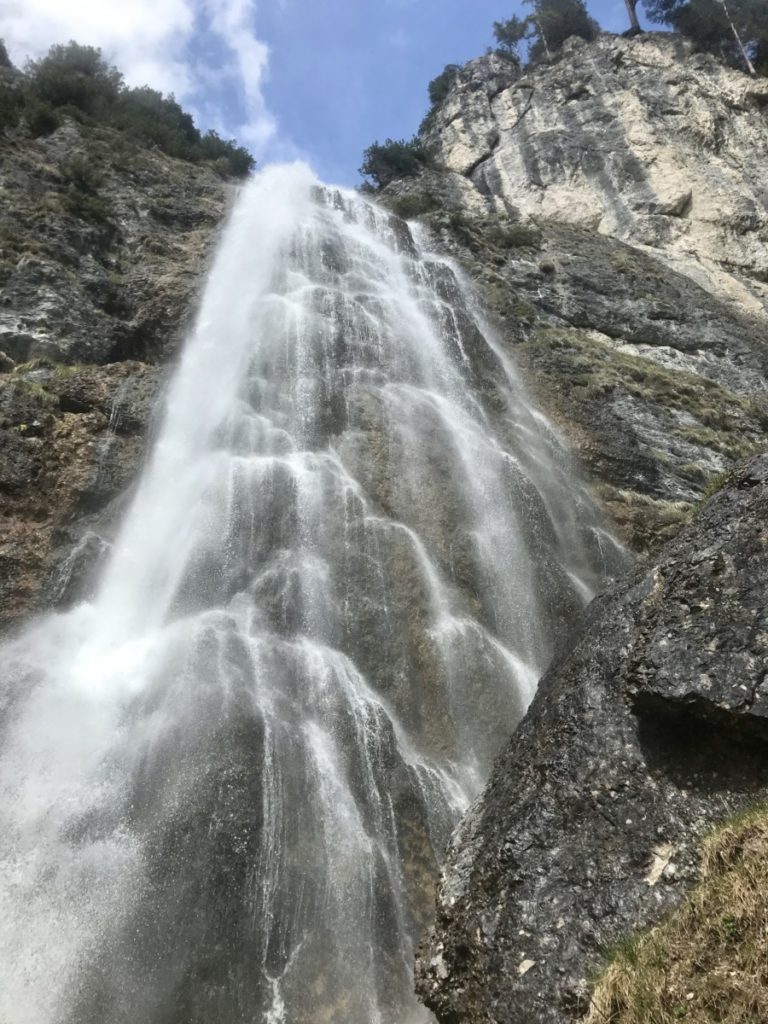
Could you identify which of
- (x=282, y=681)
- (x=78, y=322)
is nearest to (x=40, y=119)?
(x=78, y=322)

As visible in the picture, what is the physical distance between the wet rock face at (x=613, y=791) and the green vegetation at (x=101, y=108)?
93.8 ft

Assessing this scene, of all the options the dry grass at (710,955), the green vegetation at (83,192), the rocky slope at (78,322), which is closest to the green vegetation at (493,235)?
the rocky slope at (78,322)

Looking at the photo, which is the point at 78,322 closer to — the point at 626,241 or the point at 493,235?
the point at 493,235

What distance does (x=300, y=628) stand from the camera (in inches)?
Answer: 432

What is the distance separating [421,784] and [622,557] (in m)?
7.33

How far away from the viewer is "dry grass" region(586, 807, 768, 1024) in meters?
3.45

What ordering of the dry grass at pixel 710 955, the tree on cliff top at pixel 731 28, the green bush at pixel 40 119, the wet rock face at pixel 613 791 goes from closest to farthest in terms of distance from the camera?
the dry grass at pixel 710 955 → the wet rock face at pixel 613 791 → the green bush at pixel 40 119 → the tree on cliff top at pixel 731 28

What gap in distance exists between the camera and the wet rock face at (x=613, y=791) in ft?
15.0

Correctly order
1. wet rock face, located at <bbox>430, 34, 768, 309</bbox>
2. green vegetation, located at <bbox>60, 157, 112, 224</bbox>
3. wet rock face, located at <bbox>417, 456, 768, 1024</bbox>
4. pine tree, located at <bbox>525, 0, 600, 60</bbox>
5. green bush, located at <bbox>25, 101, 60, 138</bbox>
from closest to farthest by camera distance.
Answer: wet rock face, located at <bbox>417, 456, 768, 1024</bbox>, green vegetation, located at <bbox>60, 157, 112, 224</bbox>, green bush, located at <bbox>25, 101, 60, 138</bbox>, wet rock face, located at <bbox>430, 34, 768, 309</bbox>, pine tree, located at <bbox>525, 0, 600, 60</bbox>

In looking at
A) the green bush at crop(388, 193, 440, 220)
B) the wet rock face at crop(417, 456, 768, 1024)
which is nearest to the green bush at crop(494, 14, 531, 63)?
the green bush at crop(388, 193, 440, 220)

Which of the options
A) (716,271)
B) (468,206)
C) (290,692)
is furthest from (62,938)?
(468,206)

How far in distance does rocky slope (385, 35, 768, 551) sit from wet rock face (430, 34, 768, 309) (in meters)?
0.09

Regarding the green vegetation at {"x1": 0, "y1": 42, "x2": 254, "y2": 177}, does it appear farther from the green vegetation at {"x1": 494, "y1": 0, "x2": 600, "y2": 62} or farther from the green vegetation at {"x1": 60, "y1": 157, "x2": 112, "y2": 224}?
the green vegetation at {"x1": 494, "y1": 0, "x2": 600, "y2": 62}

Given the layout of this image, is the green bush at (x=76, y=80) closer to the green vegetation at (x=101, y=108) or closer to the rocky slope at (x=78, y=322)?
the green vegetation at (x=101, y=108)
